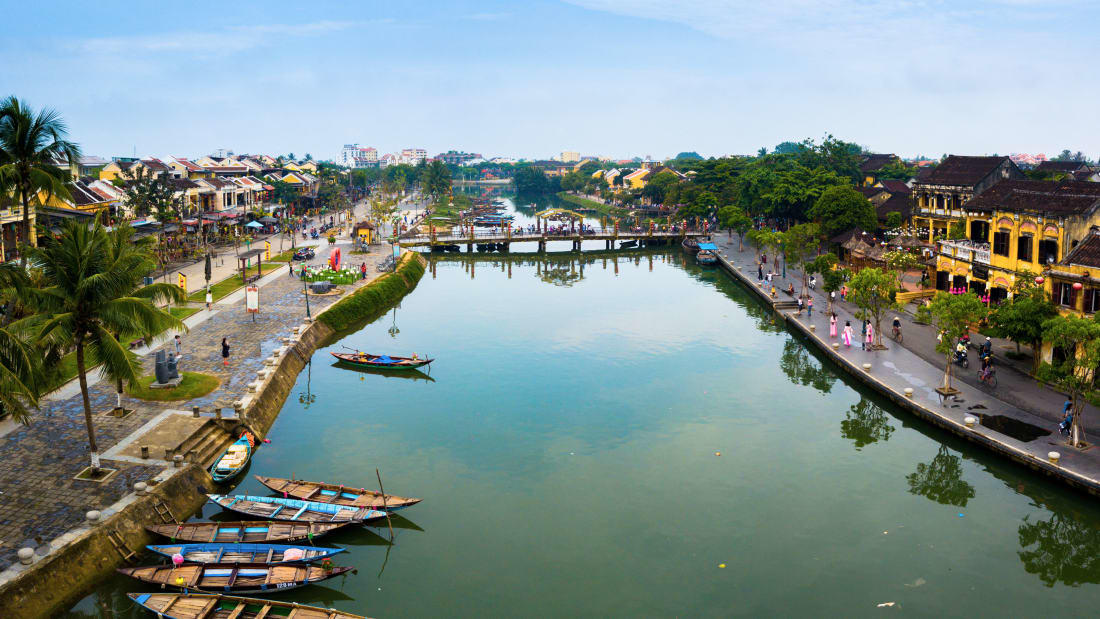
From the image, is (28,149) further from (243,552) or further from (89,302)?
(243,552)

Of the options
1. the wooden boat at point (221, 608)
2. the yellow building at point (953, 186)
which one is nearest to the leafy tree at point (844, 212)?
the yellow building at point (953, 186)

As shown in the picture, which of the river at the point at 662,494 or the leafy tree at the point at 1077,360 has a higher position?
the leafy tree at the point at 1077,360

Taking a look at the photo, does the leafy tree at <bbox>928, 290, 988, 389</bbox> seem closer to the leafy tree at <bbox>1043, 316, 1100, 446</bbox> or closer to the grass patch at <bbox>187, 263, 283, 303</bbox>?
the leafy tree at <bbox>1043, 316, 1100, 446</bbox>

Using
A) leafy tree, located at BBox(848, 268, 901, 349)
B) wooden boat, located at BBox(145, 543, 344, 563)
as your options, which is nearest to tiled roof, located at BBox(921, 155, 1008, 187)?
leafy tree, located at BBox(848, 268, 901, 349)

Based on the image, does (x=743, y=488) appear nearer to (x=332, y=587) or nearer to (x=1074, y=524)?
(x=1074, y=524)

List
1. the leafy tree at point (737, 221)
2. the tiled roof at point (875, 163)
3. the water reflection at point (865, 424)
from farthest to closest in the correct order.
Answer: the tiled roof at point (875, 163) → the leafy tree at point (737, 221) → the water reflection at point (865, 424)

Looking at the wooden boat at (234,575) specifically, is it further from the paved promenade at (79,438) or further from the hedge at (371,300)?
the hedge at (371,300)
